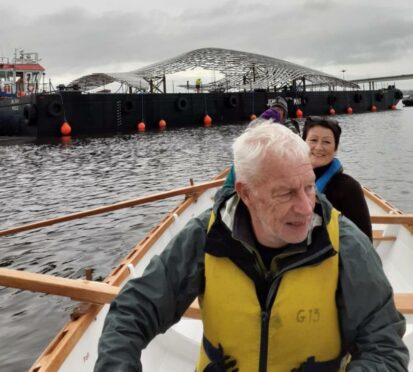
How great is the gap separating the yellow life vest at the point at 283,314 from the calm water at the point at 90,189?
4429 millimetres

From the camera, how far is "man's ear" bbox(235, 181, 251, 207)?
1.88 meters

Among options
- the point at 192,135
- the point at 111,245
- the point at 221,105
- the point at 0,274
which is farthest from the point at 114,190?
the point at 221,105

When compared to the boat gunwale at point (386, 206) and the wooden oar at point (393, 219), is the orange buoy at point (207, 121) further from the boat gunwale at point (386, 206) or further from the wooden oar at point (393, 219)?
the wooden oar at point (393, 219)

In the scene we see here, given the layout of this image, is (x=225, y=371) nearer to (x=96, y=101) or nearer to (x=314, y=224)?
(x=314, y=224)

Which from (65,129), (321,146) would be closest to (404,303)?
(321,146)

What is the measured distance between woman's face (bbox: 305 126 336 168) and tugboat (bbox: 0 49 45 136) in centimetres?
3160

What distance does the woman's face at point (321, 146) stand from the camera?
385 centimetres

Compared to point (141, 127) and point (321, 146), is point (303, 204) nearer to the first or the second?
point (321, 146)

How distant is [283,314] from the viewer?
6.19ft

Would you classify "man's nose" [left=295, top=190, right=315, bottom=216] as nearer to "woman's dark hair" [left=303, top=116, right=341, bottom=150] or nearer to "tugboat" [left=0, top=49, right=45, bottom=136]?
"woman's dark hair" [left=303, top=116, right=341, bottom=150]

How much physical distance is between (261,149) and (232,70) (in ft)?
199

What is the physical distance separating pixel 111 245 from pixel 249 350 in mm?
7964

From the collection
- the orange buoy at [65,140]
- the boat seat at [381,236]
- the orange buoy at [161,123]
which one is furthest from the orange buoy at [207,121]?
the boat seat at [381,236]

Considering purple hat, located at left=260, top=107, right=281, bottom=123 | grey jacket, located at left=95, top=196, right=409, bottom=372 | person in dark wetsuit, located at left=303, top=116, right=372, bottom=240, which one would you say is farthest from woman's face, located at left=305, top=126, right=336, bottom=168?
grey jacket, located at left=95, top=196, right=409, bottom=372
